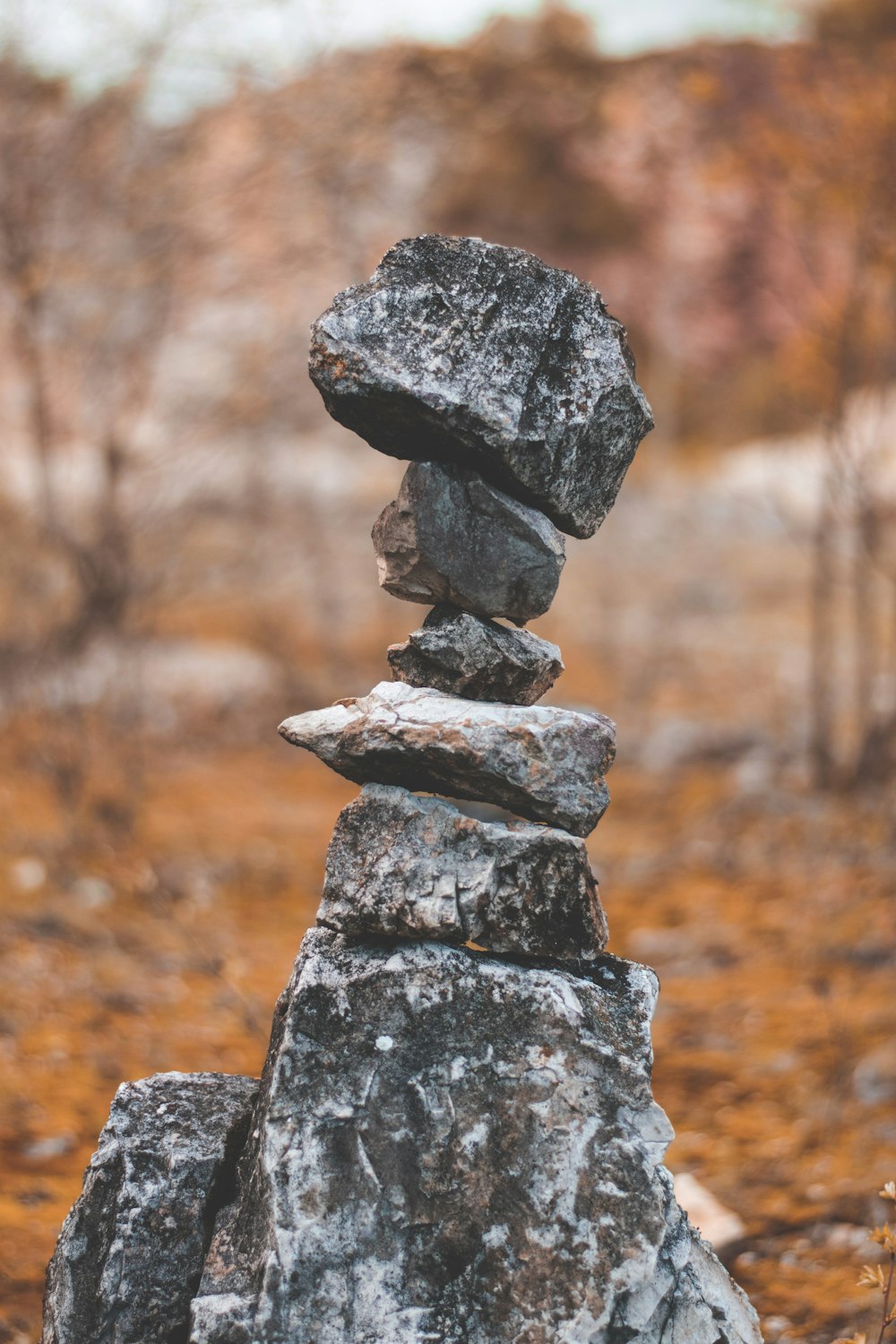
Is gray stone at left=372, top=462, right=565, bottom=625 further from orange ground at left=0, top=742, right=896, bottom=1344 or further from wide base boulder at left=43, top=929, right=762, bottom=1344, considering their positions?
orange ground at left=0, top=742, right=896, bottom=1344

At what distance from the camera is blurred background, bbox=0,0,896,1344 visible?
14.7 ft

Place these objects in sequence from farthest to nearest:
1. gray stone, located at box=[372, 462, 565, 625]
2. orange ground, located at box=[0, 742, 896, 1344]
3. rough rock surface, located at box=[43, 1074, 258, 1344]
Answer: orange ground, located at box=[0, 742, 896, 1344] < gray stone, located at box=[372, 462, 565, 625] < rough rock surface, located at box=[43, 1074, 258, 1344]

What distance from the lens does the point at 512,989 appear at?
2.16 meters

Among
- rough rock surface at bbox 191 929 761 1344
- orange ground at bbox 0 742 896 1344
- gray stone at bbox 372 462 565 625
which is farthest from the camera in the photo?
orange ground at bbox 0 742 896 1344

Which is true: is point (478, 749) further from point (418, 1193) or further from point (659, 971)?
point (659, 971)

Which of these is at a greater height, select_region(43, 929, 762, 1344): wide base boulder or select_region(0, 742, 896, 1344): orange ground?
select_region(0, 742, 896, 1344): orange ground

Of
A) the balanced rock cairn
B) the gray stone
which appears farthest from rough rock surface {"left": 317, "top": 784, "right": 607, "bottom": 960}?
the gray stone

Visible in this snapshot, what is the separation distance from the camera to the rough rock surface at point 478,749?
2174mm

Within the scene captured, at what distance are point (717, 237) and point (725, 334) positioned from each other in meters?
2.47

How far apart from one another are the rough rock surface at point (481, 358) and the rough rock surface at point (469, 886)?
2.47 feet

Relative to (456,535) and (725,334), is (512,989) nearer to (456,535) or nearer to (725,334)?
(456,535)

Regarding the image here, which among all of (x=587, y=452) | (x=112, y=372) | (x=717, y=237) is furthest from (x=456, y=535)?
(x=717, y=237)

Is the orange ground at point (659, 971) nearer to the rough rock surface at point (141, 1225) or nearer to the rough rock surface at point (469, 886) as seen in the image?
the rough rock surface at point (141, 1225)

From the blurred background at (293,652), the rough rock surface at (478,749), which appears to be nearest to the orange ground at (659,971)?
the blurred background at (293,652)
